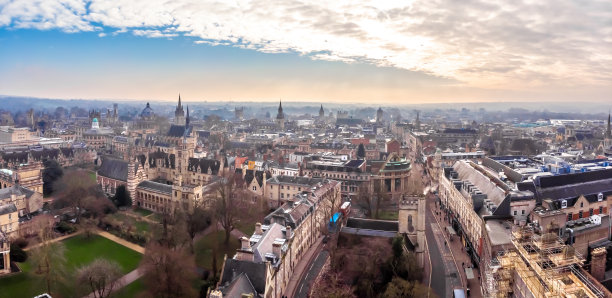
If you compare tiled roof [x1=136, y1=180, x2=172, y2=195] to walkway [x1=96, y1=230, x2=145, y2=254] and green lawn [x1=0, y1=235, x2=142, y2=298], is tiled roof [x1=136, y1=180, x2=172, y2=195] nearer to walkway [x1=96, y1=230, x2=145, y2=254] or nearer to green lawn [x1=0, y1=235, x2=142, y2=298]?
walkway [x1=96, y1=230, x2=145, y2=254]

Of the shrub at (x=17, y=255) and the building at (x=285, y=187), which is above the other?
the building at (x=285, y=187)

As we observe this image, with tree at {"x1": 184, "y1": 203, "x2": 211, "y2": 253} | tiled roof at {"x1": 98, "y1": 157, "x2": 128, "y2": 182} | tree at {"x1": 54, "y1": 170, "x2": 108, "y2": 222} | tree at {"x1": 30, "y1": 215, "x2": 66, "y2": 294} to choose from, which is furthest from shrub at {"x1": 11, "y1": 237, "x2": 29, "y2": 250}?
tiled roof at {"x1": 98, "y1": 157, "x2": 128, "y2": 182}

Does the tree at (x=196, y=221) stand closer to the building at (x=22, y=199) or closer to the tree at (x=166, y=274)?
the tree at (x=166, y=274)

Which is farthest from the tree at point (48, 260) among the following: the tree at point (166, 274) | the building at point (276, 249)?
the building at point (276, 249)

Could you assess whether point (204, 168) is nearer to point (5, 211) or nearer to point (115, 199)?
point (115, 199)

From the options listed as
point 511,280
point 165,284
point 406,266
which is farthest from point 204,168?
point 511,280

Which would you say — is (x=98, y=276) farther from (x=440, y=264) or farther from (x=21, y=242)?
(x=440, y=264)
